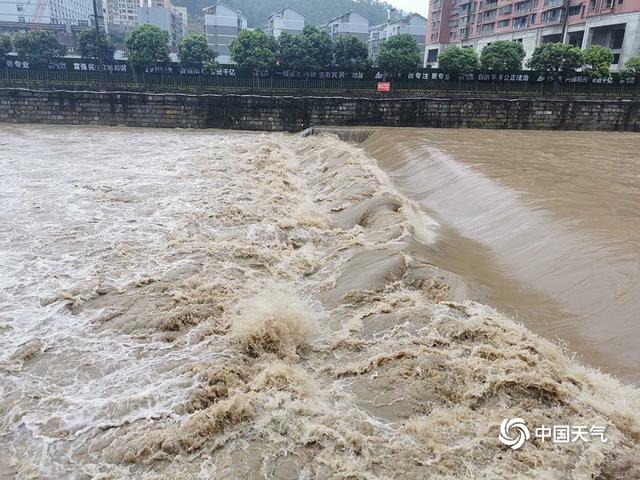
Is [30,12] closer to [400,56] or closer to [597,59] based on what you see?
[400,56]

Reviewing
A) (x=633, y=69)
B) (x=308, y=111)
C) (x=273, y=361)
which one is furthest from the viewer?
(x=633, y=69)

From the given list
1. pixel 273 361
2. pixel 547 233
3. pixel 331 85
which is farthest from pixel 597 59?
pixel 273 361

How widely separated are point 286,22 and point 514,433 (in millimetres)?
54084

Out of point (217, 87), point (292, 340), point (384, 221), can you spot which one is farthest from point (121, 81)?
point (292, 340)

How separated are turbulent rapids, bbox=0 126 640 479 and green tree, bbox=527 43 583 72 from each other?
56.7 ft

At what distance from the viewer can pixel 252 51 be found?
2209 centimetres

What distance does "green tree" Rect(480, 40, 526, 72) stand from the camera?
22.2 metres

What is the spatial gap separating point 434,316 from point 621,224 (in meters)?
3.63

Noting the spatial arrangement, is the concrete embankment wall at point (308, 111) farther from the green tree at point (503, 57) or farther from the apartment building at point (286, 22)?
the apartment building at point (286, 22)

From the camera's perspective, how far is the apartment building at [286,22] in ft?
166

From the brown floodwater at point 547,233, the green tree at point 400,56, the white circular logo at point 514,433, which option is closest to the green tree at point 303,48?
the green tree at point 400,56

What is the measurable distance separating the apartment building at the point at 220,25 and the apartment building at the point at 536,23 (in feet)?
63.4

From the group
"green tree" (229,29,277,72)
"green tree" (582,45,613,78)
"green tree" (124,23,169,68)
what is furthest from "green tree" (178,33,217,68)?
"green tree" (582,45,613,78)

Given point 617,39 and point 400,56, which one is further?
point 617,39
